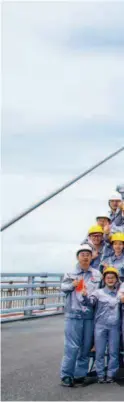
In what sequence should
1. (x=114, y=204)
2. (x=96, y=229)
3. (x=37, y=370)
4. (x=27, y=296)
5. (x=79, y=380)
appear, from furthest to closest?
(x=27, y=296)
(x=114, y=204)
(x=37, y=370)
(x=96, y=229)
(x=79, y=380)

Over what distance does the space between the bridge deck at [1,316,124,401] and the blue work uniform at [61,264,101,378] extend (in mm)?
253

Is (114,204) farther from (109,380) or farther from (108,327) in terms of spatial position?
(109,380)

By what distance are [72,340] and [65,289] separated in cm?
62

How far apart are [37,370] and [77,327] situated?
1.22 metres

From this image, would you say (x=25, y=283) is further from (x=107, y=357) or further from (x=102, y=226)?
(x=107, y=357)

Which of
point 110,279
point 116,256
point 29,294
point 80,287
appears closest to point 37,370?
point 80,287

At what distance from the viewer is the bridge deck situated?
6.29 meters

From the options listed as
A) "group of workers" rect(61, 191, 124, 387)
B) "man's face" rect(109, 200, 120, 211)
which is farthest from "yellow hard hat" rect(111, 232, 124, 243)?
"man's face" rect(109, 200, 120, 211)

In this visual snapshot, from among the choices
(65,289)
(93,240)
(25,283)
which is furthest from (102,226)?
(25,283)

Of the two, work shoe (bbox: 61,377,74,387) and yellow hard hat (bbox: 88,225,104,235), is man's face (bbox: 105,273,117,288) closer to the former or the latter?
yellow hard hat (bbox: 88,225,104,235)

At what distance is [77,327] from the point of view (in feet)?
22.6

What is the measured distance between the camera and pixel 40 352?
9367mm

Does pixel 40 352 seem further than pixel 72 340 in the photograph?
Yes

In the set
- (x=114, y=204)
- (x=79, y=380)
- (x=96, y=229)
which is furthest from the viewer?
(x=114, y=204)
